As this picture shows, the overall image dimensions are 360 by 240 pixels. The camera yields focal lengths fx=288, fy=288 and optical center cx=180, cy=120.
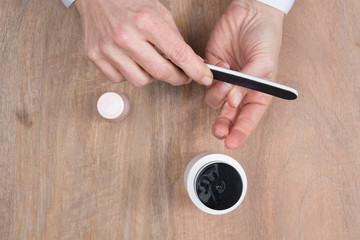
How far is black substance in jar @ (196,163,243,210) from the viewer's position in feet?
2.11

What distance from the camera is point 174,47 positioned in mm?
566

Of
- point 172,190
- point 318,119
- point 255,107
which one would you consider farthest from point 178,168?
point 318,119

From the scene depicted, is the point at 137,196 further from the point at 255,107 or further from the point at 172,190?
the point at 255,107

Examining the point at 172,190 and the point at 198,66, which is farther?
the point at 172,190

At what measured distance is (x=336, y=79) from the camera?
2.48ft

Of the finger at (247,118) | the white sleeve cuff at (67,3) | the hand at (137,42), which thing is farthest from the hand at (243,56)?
the white sleeve cuff at (67,3)

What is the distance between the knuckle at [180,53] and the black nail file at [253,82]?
6cm

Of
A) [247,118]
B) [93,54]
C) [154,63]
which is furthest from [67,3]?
[247,118]

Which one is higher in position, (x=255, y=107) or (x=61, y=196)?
(x=255, y=107)

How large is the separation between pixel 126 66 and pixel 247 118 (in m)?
0.31

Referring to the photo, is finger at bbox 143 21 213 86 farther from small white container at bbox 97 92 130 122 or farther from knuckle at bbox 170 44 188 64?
small white container at bbox 97 92 130 122

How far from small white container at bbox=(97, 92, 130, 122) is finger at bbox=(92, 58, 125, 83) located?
0.04 metres

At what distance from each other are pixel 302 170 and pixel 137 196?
418mm

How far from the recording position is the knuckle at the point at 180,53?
567 millimetres
